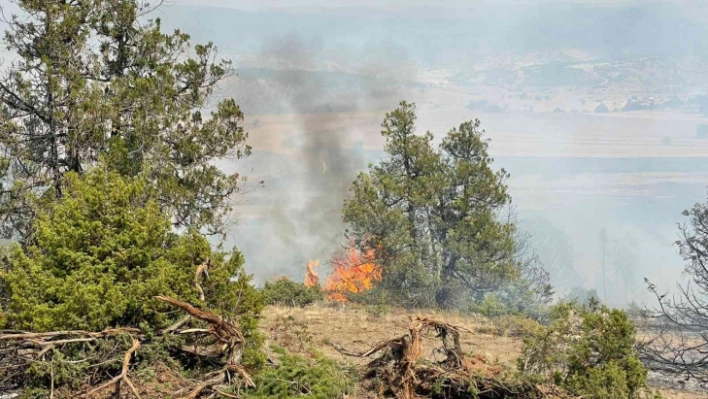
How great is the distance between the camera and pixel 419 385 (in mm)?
8047

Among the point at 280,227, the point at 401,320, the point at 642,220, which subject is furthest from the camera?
the point at 642,220

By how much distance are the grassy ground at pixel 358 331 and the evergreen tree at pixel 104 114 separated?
3.40 meters

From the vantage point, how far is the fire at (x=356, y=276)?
2364cm

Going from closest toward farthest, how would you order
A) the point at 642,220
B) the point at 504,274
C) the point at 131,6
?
the point at 131,6
the point at 504,274
the point at 642,220

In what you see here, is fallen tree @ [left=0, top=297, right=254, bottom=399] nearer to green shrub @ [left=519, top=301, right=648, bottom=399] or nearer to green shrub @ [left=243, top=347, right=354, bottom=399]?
green shrub @ [left=243, top=347, right=354, bottom=399]

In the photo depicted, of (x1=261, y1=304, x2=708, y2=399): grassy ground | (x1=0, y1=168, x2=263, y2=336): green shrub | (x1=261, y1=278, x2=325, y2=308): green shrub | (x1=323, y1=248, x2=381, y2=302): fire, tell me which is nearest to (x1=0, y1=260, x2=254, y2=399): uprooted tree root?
(x1=0, y1=168, x2=263, y2=336): green shrub

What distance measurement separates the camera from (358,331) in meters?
13.8

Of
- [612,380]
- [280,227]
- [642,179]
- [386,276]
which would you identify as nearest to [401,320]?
[386,276]

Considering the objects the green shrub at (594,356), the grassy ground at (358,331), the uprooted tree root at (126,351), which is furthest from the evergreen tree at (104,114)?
the green shrub at (594,356)

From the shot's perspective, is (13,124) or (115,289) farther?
(13,124)

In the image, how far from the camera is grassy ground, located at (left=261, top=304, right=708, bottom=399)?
11.4 m

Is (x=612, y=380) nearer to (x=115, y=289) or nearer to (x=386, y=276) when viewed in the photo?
(x=115, y=289)

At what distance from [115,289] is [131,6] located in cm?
916

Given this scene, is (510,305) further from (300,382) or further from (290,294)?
(300,382)
